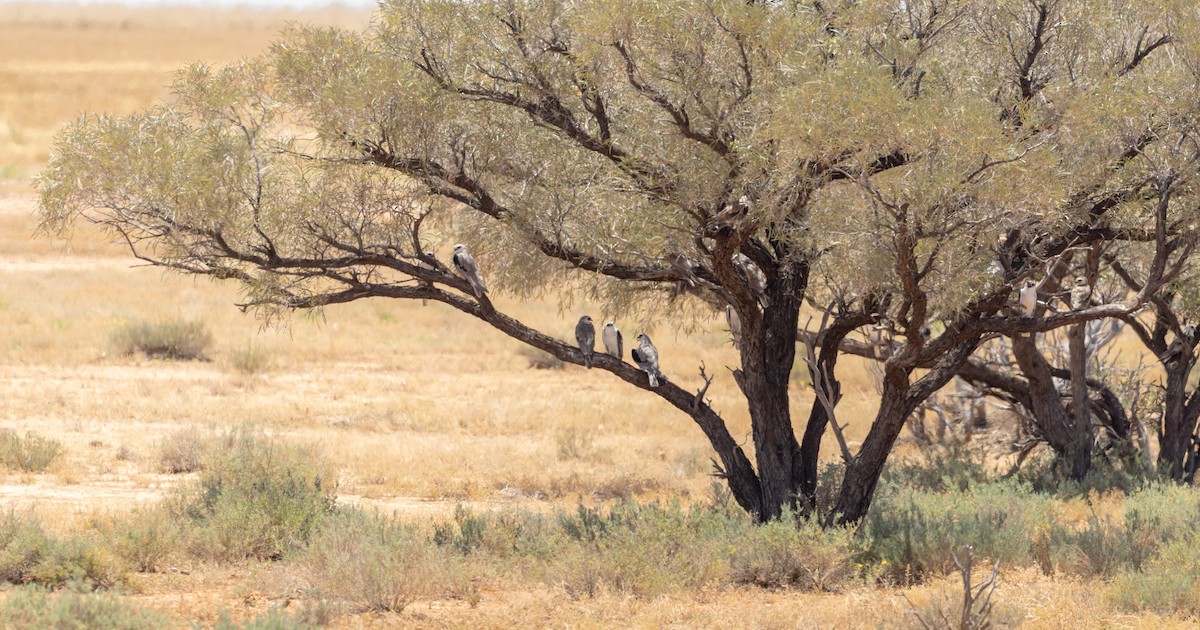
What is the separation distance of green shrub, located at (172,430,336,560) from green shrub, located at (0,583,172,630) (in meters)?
2.18

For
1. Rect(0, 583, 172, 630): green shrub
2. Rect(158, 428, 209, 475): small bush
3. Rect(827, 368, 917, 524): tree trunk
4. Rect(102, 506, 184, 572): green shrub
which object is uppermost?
Rect(827, 368, 917, 524): tree trunk

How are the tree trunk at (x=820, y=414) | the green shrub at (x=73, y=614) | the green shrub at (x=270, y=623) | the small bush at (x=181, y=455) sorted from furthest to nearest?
the small bush at (x=181, y=455) < the tree trunk at (x=820, y=414) < the green shrub at (x=73, y=614) < the green shrub at (x=270, y=623)

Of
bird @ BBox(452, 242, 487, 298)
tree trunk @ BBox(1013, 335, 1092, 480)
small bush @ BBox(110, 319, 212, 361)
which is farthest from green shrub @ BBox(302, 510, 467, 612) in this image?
small bush @ BBox(110, 319, 212, 361)

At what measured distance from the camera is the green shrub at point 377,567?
27.6 feet

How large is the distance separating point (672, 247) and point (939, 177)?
2.21 metres

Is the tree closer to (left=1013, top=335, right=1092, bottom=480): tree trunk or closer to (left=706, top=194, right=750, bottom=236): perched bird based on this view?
(left=706, top=194, right=750, bottom=236): perched bird

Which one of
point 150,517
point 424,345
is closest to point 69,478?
point 150,517

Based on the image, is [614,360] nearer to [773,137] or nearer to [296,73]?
[773,137]

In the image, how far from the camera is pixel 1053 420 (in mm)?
14094

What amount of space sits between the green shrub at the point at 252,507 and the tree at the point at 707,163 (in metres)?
1.71

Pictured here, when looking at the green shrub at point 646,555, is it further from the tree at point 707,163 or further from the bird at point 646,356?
the bird at point 646,356

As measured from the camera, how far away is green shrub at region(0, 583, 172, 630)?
7207 millimetres

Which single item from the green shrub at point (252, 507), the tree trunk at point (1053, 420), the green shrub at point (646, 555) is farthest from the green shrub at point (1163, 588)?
the green shrub at point (252, 507)

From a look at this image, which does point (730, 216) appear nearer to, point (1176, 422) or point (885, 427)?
point (885, 427)
